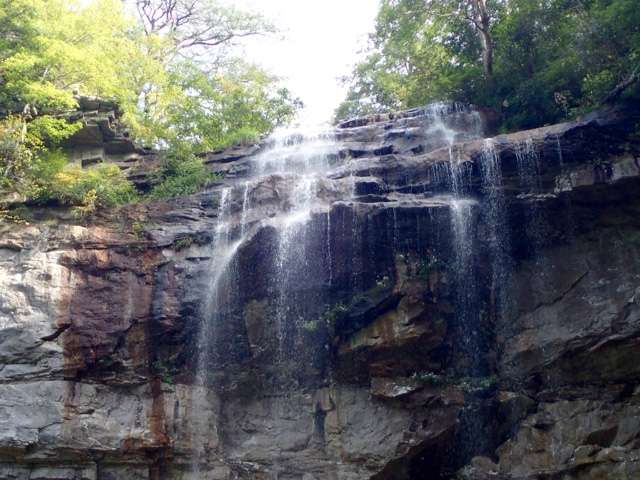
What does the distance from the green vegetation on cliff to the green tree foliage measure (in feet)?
19.0

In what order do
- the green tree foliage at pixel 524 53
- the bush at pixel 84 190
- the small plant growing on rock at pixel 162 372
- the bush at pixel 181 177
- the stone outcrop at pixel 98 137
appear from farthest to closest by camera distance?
the stone outcrop at pixel 98 137
the bush at pixel 181 177
the bush at pixel 84 190
the green tree foliage at pixel 524 53
the small plant growing on rock at pixel 162 372

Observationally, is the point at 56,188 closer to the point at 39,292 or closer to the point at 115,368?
the point at 39,292

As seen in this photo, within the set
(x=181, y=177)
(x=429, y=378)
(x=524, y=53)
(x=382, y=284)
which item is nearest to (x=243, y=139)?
(x=181, y=177)

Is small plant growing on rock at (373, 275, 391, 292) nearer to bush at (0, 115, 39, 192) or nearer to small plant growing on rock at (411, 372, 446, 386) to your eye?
small plant growing on rock at (411, 372, 446, 386)

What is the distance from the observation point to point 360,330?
13641 mm

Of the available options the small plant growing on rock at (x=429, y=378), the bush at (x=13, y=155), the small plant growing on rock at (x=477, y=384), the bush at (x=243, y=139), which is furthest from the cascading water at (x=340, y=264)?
the bush at (x=13, y=155)

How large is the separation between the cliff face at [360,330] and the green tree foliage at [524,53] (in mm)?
1862

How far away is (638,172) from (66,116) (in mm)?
14837

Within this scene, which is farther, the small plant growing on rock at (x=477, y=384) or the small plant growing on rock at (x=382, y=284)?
the small plant growing on rock at (x=382, y=284)

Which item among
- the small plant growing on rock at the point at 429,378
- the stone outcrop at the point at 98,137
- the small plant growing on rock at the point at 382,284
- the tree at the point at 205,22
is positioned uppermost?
the tree at the point at 205,22

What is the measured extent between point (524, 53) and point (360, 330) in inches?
396

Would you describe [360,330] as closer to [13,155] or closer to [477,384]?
[477,384]

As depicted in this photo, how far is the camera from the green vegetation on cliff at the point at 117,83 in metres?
16.2

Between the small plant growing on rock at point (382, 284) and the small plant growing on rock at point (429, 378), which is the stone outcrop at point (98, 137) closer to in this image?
the small plant growing on rock at point (382, 284)
